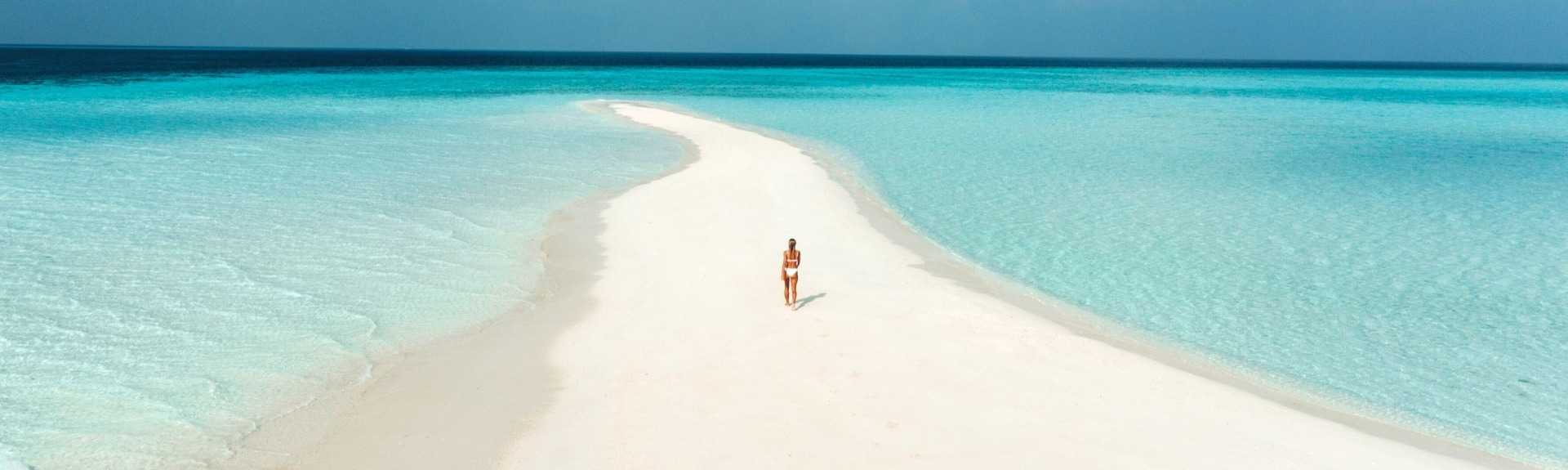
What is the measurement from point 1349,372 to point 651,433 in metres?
7.55

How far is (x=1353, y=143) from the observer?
34.4 metres

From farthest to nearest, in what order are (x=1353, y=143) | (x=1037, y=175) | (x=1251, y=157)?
(x=1353, y=143) → (x=1251, y=157) → (x=1037, y=175)

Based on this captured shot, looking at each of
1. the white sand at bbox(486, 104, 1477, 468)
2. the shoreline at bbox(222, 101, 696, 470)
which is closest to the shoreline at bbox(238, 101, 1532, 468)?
the shoreline at bbox(222, 101, 696, 470)

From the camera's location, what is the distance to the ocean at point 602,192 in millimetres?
9508

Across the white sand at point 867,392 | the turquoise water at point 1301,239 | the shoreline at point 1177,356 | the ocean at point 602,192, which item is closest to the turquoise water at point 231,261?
the ocean at point 602,192

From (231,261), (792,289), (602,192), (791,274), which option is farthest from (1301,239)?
(231,261)

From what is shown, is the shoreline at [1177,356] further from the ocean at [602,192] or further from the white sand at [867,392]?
the white sand at [867,392]

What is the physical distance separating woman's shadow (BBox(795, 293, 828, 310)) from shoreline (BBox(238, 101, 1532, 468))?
236 millimetres

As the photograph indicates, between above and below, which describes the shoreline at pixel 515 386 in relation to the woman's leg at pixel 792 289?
below

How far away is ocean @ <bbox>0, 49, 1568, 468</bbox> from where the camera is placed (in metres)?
9.51

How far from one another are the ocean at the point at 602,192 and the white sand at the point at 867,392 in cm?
154

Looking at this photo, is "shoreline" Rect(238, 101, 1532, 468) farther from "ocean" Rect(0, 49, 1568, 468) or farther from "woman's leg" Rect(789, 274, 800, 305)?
"woman's leg" Rect(789, 274, 800, 305)

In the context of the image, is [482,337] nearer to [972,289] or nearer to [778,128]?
[972,289]

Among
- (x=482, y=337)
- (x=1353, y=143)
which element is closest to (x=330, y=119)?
(x=482, y=337)
